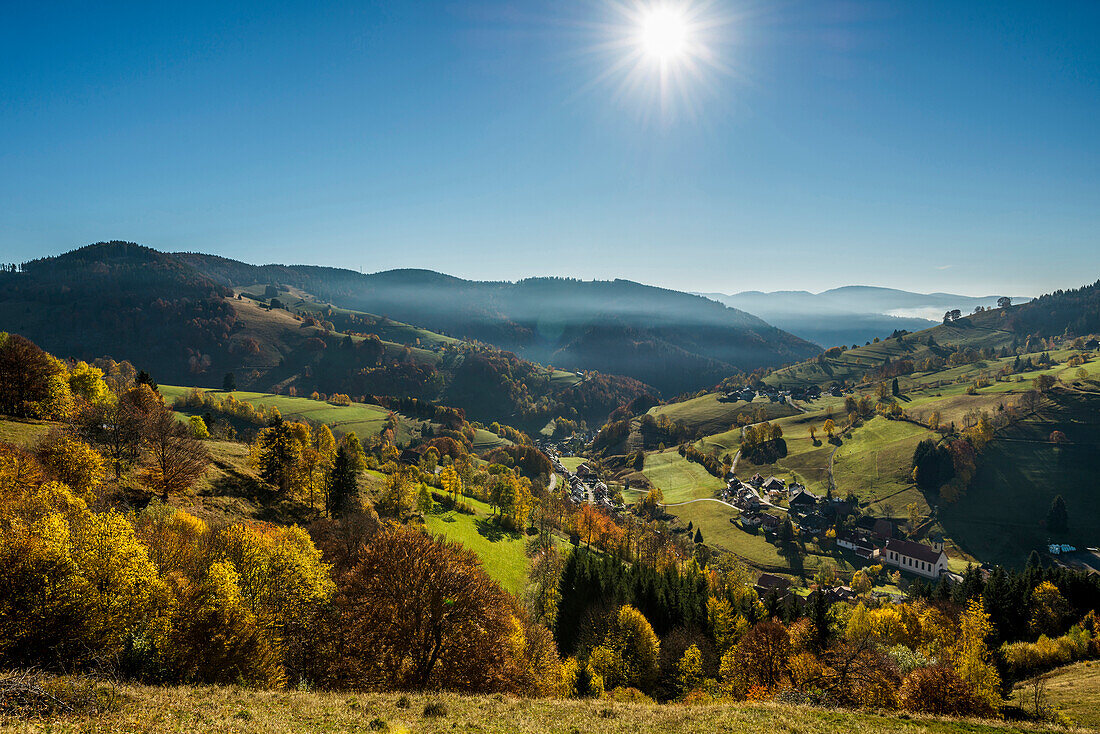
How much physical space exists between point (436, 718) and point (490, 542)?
7040 centimetres

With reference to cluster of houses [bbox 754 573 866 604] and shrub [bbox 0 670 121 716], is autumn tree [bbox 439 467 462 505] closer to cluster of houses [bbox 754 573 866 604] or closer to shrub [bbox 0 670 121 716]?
cluster of houses [bbox 754 573 866 604]

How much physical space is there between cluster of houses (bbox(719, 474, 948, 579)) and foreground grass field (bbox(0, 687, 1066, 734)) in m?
129

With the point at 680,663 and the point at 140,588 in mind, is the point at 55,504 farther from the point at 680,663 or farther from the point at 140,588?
the point at 680,663

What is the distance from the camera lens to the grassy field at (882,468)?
15650 centimetres

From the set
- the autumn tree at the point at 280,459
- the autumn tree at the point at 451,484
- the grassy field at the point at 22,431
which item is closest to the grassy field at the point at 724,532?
the autumn tree at the point at 451,484

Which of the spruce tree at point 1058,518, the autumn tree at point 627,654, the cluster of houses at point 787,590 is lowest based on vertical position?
the cluster of houses at point 787,590

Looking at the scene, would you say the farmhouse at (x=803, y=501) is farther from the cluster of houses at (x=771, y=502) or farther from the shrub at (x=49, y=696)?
the shrub at (x=49, y=696)

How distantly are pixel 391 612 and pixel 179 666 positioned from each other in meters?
11.0

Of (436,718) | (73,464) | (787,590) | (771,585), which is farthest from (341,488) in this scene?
(787,590)

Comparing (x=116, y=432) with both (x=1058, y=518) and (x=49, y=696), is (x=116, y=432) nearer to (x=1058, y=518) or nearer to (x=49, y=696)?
(x=49, y=696)

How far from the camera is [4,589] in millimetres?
20750

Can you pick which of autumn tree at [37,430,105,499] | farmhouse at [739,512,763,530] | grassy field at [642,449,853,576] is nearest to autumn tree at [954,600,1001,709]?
autumn tree at [37,430,105,499]

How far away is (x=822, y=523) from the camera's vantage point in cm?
14862

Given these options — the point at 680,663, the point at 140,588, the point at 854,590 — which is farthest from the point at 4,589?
the point at 854,590
